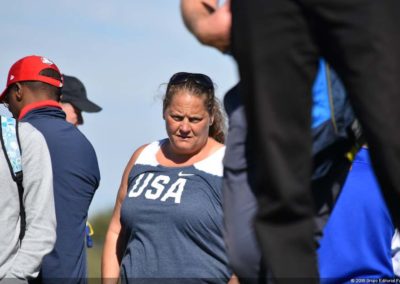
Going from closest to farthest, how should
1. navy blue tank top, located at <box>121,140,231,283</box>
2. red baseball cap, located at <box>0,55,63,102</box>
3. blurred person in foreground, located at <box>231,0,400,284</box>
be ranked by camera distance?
blurred person in foreground, located at <box>231,0,400,284</box>
navy blue tank top, located at <box>121,140,231,283</box>
red baseball cap, located at <box>0,55,63,102</box>

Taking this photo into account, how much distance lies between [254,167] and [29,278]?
2.13 metres

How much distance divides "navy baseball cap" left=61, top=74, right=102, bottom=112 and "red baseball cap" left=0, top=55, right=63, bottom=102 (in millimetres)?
1580

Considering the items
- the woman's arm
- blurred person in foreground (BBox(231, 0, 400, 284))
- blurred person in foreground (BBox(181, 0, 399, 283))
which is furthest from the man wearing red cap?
blurred person in foreground (BBox(231, 0, 400, 284))

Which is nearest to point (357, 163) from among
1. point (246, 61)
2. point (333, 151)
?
point (333, 151)

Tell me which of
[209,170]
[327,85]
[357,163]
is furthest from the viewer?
[209,170]

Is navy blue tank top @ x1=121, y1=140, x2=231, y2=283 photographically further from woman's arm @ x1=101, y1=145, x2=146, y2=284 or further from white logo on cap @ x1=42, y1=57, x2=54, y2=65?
white logo on cap @ x1=42, y1=57, x2=54, y2=65

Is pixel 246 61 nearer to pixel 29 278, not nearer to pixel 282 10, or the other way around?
pixel 282 10

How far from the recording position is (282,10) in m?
2.59

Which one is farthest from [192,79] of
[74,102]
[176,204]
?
[74,102]

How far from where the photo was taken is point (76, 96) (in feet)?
25.7

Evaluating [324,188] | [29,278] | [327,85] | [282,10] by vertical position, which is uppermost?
[282,10]

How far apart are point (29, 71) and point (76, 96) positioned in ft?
5.99

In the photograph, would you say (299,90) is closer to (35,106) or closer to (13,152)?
(13,152)

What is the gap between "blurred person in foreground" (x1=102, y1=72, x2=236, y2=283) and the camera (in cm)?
539
